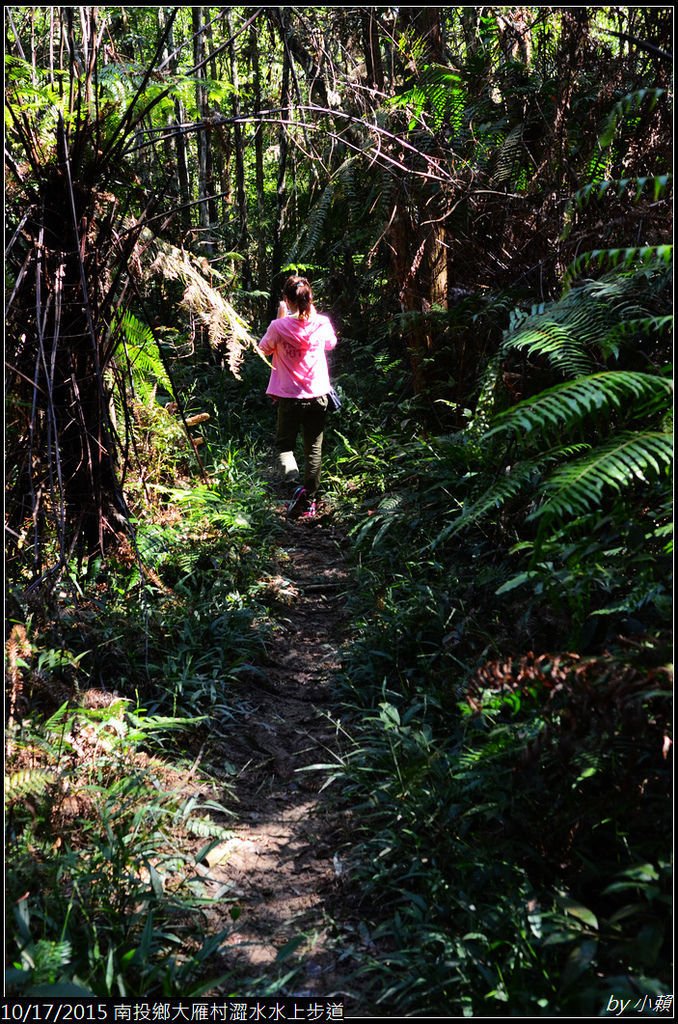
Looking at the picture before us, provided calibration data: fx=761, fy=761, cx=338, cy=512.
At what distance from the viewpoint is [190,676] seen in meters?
3.68

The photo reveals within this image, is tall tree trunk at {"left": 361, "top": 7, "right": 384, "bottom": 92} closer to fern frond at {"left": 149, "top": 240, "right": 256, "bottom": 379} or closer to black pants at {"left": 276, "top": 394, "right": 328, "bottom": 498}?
black pants at {"left": 276, "top": 394, "right": 328, "bottom": 498}

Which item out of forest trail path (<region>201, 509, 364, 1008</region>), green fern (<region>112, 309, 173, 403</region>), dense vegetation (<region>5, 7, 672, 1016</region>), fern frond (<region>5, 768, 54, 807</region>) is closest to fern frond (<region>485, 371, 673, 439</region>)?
dense vegetation (<region>5, 7, 672, 1016</region>)

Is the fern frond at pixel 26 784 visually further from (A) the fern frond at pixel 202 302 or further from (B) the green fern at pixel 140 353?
(A) the fern frond at pixel 202 302

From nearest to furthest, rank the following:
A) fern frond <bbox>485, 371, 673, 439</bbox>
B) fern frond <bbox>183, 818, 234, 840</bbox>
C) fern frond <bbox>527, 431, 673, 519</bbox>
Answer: fern frond <bbox>527, 431, 673, 519</bbox>, fern frond <bbox>485, 371, 673, 439</bbox>, fern frond <bbox>183, 818, 234, 840</bbox>

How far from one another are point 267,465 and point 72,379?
338 cm

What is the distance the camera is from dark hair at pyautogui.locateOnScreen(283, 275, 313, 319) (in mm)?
5918

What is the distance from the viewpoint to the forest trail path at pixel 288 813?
7.82 ft

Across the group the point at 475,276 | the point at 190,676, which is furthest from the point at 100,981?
the point at 475,276

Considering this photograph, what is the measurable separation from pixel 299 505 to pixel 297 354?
122cm

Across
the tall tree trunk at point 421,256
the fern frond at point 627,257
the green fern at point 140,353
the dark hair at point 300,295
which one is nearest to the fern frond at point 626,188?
the fern frond at point 627,257

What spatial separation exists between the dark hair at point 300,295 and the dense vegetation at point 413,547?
788mm

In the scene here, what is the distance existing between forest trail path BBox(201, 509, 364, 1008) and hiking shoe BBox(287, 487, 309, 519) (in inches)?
44.4

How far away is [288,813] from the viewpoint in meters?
3.12

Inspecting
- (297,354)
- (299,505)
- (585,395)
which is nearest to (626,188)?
(585,395)
